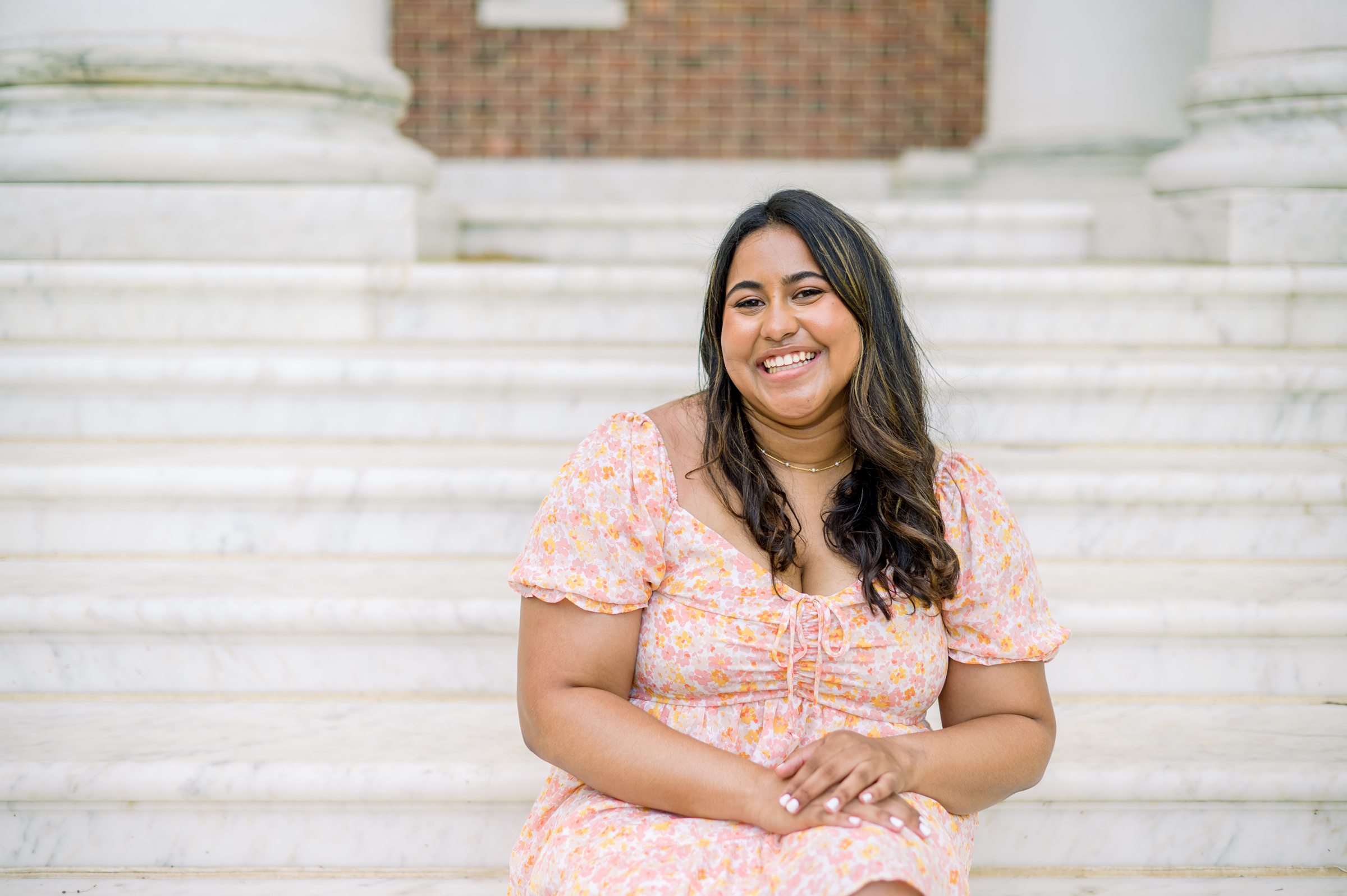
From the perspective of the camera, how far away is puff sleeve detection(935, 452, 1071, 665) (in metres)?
1.91

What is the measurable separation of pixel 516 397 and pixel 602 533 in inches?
60.2

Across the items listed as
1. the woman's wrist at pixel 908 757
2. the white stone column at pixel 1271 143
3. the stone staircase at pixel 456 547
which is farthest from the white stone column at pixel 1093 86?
the woman's wrist at pixel 908 757

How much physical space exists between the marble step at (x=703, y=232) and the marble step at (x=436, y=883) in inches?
110

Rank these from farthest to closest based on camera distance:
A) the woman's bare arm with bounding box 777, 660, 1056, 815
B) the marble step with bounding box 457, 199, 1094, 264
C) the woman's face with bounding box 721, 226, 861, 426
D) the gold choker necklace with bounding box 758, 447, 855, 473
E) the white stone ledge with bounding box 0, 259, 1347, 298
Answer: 1. the marble step with bounding box 457, 199, 1094, 264
2. the white stone ledge with bounding box 0, 259, 1347, 298
3. the gold choker necklace with bounding box 758, 447, 855, 473
4. the woman's face with bounding box 721, 226, 861, 426
5. the woman's bare arm with bounding box 777, 660, 1056, 815

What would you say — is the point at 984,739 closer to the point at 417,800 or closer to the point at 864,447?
the point at 864,447

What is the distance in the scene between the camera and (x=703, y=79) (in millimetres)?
6641

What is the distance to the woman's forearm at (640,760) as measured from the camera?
1.73 meters

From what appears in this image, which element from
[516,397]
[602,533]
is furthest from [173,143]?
[602,533]

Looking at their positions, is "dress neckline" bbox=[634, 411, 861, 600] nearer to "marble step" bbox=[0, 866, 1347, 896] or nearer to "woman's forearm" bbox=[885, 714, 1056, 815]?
"woman's forearm" bbox=[885, 714, 1056, 815]

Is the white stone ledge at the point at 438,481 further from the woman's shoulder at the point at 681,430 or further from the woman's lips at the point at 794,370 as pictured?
the woman's lips at the point at 794,370

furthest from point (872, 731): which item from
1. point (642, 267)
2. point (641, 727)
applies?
point (642, 267)

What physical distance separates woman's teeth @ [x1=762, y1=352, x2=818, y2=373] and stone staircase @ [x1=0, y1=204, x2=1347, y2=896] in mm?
578

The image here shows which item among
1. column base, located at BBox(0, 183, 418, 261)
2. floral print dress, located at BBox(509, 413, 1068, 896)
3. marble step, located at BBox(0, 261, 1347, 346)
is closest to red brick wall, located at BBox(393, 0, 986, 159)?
column base, located at BBox(0, 183, 418, 261)

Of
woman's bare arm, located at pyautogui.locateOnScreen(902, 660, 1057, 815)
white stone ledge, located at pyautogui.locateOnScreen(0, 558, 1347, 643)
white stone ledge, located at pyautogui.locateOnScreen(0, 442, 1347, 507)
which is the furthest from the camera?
white stone ledge, located at pyautogui.locateOnScreen(0, 442, 1347, 507)
